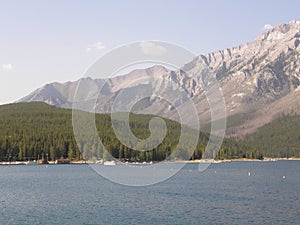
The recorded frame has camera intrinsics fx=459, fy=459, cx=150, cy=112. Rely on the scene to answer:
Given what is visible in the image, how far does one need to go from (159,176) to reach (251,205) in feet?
250

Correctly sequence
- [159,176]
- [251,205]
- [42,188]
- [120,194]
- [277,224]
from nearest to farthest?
[277,224], [251,205], [120,194], [42,188], [159,176]

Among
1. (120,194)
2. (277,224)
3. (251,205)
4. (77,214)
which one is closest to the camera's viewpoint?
(277,224)

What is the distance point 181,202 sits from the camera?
99000 millimetres

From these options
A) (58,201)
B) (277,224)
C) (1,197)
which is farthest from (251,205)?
(1,197)

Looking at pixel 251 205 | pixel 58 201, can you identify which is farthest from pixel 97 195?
pixel 251 205

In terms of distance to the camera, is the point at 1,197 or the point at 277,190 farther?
the point at 277,190

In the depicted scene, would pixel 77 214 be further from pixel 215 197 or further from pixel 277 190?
pixel 277 190

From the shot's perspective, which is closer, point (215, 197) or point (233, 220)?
point (233, 220)

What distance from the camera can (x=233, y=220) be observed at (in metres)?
78.2

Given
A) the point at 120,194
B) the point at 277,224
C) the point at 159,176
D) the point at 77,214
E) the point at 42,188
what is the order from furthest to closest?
the point at 159,176
the point at 42,188
the point at 120,194
the point at 77,214
the point at 277,224

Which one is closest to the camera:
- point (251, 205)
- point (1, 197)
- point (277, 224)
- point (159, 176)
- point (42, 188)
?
point (277, 224)

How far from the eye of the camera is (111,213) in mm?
83625

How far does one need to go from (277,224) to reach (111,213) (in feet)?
95.5

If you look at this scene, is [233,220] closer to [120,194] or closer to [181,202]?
[181,202]
